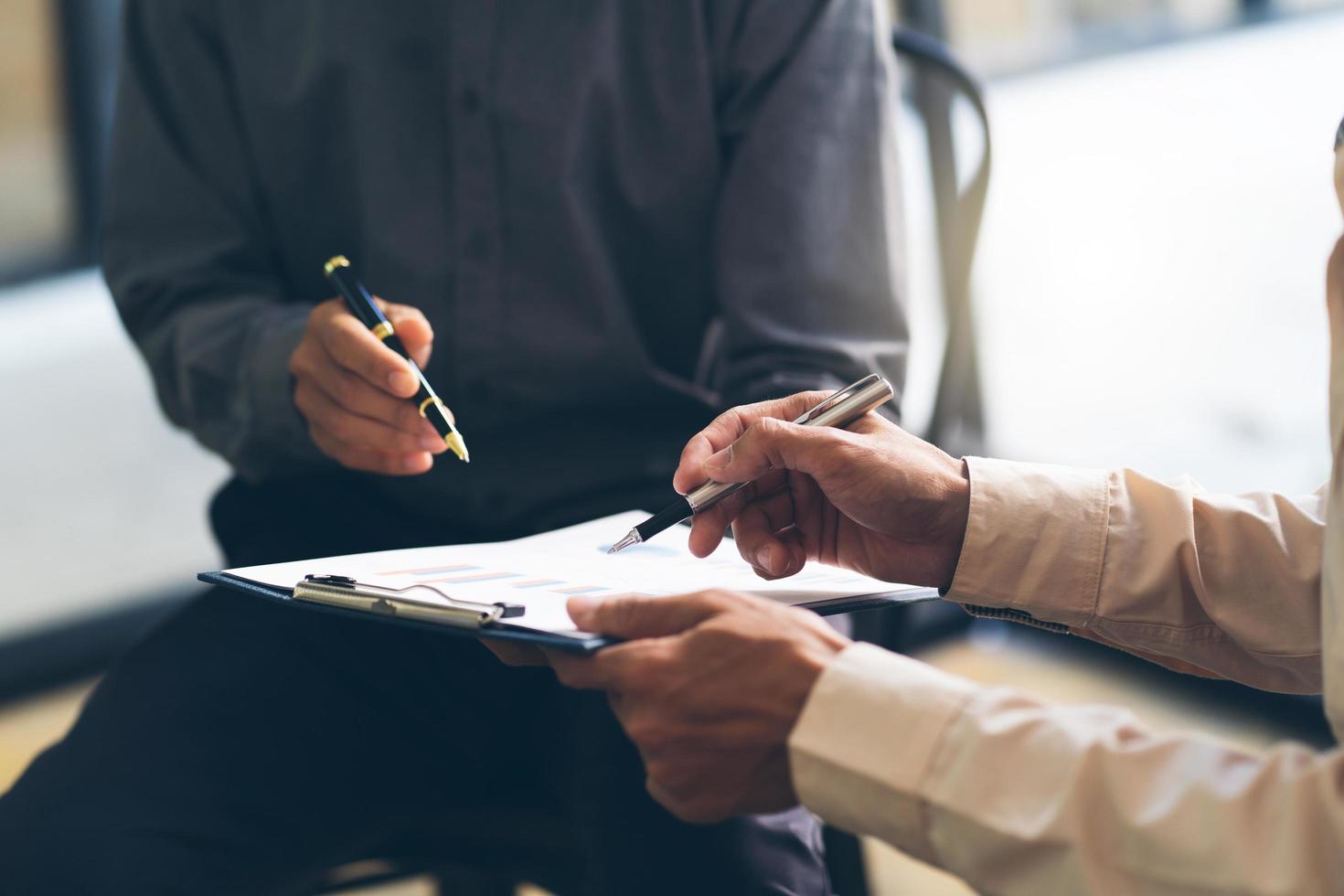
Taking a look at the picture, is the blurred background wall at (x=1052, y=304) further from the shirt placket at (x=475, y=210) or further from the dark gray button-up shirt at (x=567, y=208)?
the shirt placket at (x=475, y=210)

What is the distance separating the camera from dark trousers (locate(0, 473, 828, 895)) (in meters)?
0.76

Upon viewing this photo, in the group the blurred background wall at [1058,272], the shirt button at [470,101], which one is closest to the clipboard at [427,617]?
the shirt button at [470,101]

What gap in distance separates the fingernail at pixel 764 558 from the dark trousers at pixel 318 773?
17 centimetres

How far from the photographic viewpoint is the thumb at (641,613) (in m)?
0.60

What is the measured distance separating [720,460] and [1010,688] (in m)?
0.26

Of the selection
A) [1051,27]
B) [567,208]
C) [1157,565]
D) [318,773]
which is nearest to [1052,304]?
[1051,27]

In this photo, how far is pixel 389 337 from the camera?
913mm

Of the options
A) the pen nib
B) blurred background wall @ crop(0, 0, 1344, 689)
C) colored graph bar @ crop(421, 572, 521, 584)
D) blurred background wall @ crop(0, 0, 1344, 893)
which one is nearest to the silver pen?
the pen nib

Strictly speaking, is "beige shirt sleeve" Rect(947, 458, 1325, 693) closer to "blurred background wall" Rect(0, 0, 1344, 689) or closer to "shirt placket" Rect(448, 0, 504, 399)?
"shirt placket" Rect(448, 0, 504, 399)

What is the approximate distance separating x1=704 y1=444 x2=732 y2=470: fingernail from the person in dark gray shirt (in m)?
0.25

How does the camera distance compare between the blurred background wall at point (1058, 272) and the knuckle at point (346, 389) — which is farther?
the blurred background wall at point (1058, 272)

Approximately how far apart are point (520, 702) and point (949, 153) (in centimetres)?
83

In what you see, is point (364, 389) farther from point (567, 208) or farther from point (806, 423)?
point (806, 423)

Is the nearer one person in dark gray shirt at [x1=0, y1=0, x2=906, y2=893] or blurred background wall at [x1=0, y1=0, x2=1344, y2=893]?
person in dark gray shirt at [x1=0, y1=0, x2=906, y2=893]
